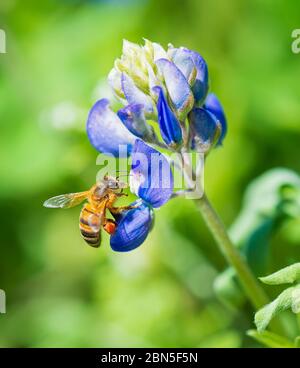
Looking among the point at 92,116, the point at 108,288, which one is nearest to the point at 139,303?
the point at 108,288

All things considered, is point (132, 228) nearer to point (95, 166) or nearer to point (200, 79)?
point (200, 79)

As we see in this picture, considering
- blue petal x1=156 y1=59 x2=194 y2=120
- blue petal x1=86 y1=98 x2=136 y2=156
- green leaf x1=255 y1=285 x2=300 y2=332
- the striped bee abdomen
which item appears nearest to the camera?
green leaf x1=255 y1=285 x2=300 y2=332

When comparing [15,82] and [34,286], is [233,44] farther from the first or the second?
[34,286]

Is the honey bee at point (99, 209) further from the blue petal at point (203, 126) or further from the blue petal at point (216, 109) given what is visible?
the blue petal at point (216, 109)

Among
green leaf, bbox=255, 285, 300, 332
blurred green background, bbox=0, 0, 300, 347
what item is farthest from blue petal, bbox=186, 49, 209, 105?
blurred green background, bbox=0, 0, 300, 347

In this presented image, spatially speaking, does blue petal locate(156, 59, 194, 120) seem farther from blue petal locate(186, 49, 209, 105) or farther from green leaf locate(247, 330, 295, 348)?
green leaf locate(247, 330, 295, 348)

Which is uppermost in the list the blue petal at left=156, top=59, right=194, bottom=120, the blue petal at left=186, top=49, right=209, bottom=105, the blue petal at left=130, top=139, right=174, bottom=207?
the blue petal at left=186, top=49, right=209, bottom=105

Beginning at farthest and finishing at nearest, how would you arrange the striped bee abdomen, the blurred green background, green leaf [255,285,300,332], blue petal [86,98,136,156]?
the blurred green background
blue petal [86,98,136,156]
the striped bee abdomen
green leaf [255,285,300,332]
